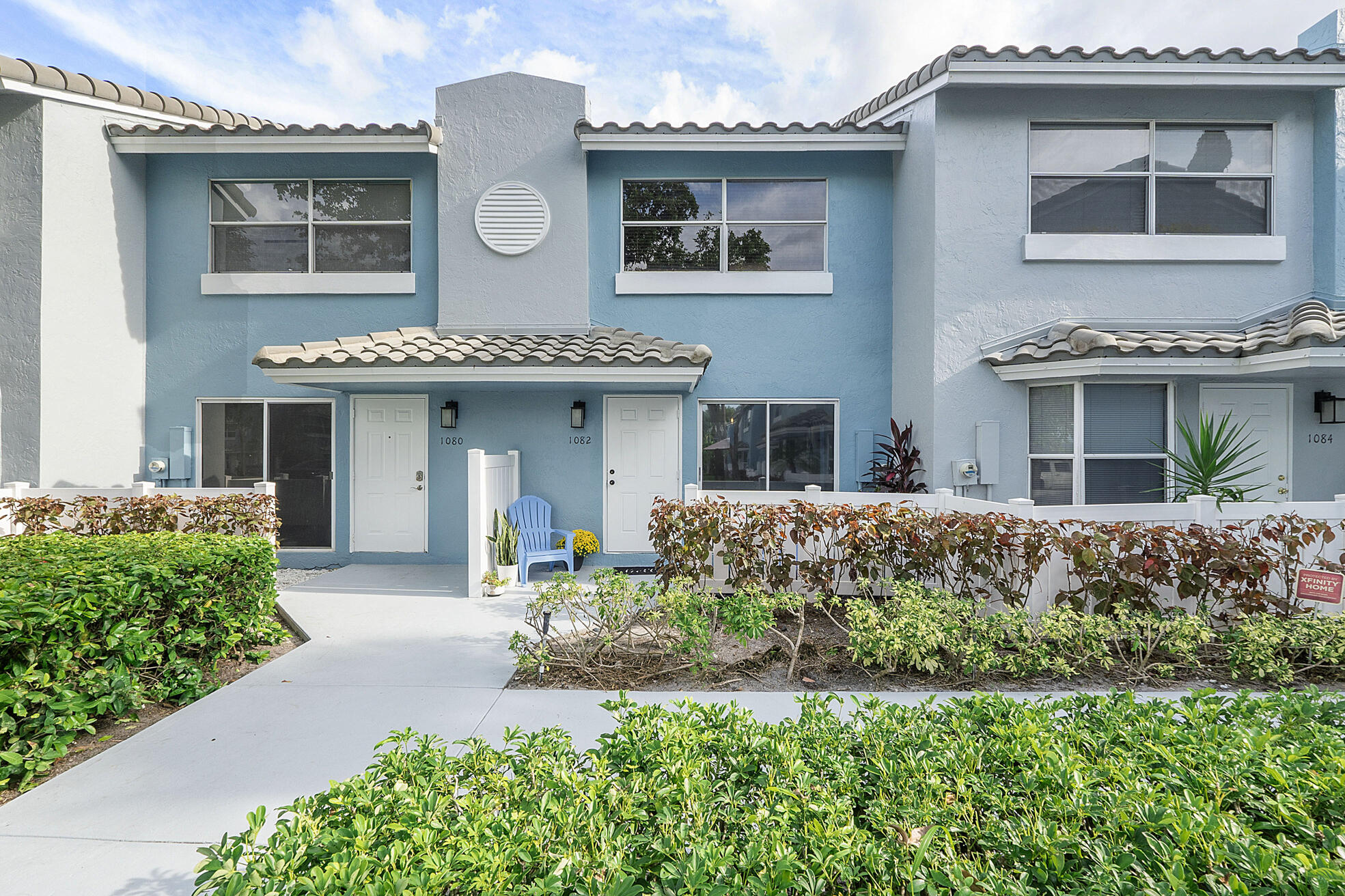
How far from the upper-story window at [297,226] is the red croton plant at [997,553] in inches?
268

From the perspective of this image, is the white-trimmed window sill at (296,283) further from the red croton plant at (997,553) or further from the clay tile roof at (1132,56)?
the clay tile roof at (1132,56)

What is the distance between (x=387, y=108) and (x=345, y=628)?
954 centimetres

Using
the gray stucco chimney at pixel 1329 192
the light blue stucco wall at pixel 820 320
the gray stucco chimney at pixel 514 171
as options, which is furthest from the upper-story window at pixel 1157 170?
the gray stucco chimney at pixel 514 171

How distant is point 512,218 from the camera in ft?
29.6

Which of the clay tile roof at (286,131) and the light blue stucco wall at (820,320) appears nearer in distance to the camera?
the clay tile roof at (286,131)

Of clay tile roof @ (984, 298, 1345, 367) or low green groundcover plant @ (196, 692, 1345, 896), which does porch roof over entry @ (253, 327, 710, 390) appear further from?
low green groundcover plant @ (196, 692, 1345, 896)

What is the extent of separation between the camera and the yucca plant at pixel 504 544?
770 cm

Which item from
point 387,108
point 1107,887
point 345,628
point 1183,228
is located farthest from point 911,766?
point 387,108

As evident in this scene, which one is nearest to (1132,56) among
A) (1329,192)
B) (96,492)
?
(1329,192)

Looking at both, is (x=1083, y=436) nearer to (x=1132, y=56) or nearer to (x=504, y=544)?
(x=1132, y=56)

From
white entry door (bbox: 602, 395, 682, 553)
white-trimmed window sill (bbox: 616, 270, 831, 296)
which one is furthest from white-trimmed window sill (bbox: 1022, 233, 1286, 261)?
white entry door (bbox: 602, 395, 682, 553)

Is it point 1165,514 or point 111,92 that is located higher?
point 111,92

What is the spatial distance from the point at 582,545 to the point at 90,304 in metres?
7.44

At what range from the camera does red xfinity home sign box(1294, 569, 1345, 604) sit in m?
4.18
